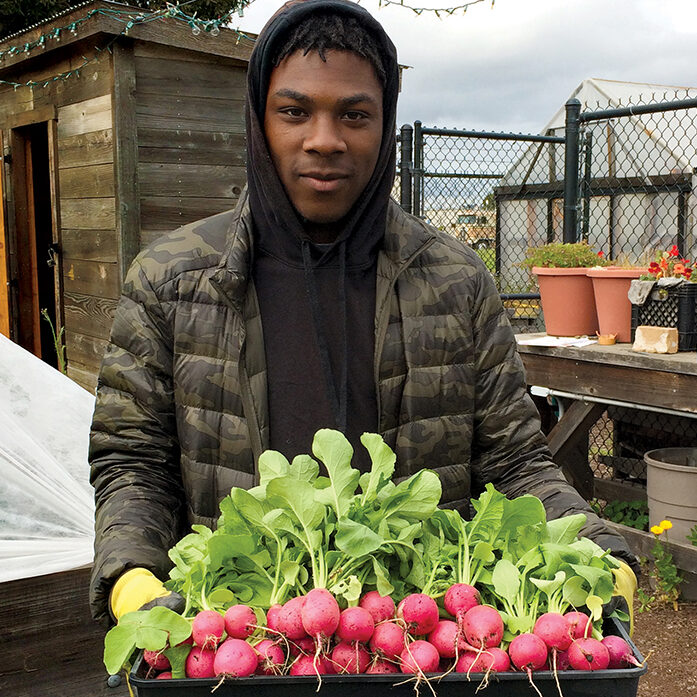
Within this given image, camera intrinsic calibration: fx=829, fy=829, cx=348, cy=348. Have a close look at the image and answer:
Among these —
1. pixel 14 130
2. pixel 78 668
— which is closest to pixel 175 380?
pixel 78 668

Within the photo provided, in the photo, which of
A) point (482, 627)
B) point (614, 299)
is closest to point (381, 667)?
point (482, 627)

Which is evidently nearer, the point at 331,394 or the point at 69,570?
the point at 331,394

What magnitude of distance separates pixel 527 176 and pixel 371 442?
7.46 m

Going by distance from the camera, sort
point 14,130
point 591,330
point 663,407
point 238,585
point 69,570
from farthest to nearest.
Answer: point 14,130 → point 591,330 → point 663,407 → point 69,570 → point 238,585

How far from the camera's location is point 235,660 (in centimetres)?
101

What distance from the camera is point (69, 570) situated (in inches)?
97.8

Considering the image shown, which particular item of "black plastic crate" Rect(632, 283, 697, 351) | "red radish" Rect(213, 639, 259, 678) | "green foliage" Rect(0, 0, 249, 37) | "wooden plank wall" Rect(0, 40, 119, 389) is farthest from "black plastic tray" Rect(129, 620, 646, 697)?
"green foliage" Rect(0, 0, 249, 37)

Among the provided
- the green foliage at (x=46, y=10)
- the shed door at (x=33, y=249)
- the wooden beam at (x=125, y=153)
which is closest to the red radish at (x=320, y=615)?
the wooden beam at (x=125, y=153)

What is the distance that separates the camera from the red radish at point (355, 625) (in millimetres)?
1058

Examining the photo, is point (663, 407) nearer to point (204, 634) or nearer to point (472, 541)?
point (472, 541)

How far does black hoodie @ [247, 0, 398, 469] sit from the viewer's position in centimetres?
163

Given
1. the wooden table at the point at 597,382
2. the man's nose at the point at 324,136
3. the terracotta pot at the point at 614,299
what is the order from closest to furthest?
1. the man's nose at the point at 324,136
2. the wooden table at the point at 597,382
3. the terracotta pot at the point at 614,299

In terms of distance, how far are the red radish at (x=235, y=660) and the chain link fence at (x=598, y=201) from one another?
3968 millimetres

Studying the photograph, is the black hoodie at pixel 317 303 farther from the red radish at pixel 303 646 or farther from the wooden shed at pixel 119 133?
the wooden shed at pixel 119 133
